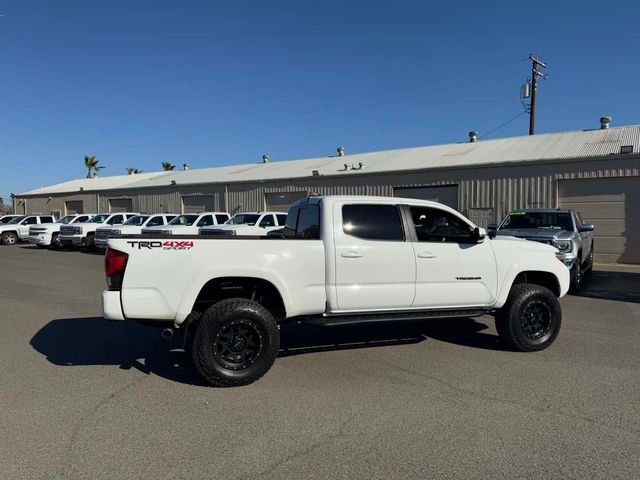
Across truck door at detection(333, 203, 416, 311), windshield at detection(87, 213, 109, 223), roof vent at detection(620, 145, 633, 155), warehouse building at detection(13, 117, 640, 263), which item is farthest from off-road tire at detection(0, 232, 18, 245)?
roof vent at detection(620, 145, 633, 155)

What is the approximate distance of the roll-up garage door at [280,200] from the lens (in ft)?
90.0

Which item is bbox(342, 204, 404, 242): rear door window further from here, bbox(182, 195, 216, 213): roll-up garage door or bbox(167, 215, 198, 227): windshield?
bbox(182, 195, 216, 213): roll-up garage door

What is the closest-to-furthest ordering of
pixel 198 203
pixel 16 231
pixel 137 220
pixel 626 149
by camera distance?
pixel 626 149
pixel 137 220
pixel 16 231
pixel 198 203

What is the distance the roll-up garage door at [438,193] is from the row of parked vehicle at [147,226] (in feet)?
19.7

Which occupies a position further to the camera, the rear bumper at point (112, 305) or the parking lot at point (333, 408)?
the rear bumper at point (112, 305)

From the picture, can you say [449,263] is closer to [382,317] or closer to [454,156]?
[382,317]

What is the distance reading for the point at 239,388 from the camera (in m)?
5.03

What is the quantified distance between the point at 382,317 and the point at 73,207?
Result: 43.5 metres

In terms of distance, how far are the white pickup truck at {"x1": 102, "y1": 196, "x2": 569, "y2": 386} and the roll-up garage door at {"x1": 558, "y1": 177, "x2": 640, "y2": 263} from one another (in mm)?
13304

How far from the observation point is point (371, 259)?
5.68 metres

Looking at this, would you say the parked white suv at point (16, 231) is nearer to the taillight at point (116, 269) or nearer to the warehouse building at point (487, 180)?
the warehouse building at point (487, 180)

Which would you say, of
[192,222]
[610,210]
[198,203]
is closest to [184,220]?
[192,222]

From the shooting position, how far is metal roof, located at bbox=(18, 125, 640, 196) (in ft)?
65.8

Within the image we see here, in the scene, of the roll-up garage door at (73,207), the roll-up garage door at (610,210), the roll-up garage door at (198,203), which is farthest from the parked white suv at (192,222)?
the roll-up garage door at (73,207)
